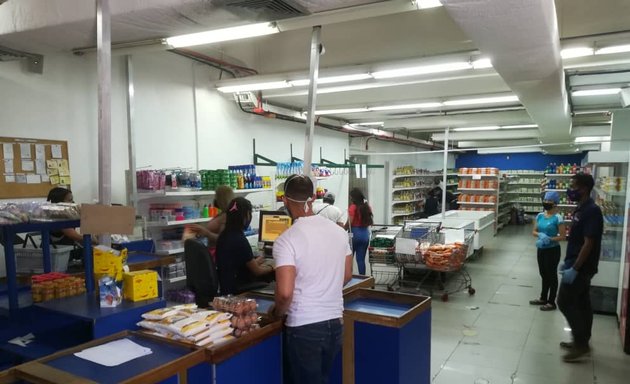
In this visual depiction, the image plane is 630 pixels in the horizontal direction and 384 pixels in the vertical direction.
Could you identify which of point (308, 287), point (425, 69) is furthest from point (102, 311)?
point (425, 69)

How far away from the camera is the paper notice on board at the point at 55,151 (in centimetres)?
443

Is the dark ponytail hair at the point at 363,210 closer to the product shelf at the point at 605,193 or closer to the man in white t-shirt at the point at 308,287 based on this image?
the product shelf at the point at 605,193

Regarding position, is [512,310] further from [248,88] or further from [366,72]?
[248,88]

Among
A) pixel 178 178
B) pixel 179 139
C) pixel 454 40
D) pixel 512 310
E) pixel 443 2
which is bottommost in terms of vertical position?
pixel 512 310

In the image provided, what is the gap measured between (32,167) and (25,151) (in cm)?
17

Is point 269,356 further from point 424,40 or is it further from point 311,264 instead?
point 424,40

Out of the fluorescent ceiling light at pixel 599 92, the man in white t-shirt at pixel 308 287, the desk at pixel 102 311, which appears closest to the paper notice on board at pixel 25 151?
the desk at pixel 102 311

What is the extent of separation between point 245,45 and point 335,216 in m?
2.95

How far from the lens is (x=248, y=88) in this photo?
6262 mm

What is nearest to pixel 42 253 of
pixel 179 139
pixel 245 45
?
pixel 179 139

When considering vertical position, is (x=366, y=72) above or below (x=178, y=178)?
above

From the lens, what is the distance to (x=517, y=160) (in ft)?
63.5

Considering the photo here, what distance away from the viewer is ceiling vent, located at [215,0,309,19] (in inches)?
113

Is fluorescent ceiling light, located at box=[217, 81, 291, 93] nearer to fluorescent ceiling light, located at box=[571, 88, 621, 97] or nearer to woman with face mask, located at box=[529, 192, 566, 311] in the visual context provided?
woman with face mask, located at box=[529, 192, 566, 311]
